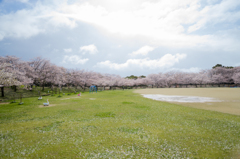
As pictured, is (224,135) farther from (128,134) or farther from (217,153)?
(128,134)

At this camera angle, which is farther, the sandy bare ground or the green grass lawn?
the sandy bare ground

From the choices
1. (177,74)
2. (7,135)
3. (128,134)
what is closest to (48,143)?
(7,135)

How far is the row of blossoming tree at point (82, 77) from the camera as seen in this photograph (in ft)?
150

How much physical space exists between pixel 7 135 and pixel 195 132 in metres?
13.2

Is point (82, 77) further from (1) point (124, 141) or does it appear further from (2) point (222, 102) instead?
(1) point (124, 141)

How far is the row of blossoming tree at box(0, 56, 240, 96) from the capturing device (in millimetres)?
45844

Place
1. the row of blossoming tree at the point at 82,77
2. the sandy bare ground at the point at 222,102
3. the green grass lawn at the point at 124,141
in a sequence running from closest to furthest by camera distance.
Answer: the green grass lawn at the point at 124,141
the sandy bare ground at the point at 222,102
the row of blossoming tree at the point at 82,77

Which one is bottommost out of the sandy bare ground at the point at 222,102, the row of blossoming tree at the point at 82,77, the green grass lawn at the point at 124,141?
the sandy bare ground at the point at 222,102

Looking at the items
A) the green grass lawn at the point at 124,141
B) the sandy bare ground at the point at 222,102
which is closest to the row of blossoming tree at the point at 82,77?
the green grass lawn at the point at 124,141

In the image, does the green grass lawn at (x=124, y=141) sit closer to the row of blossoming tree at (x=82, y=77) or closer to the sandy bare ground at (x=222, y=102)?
the sandy bare ground at (x=222, y=102)

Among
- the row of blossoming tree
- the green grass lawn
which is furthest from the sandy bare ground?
Result: the row of blossoming tree

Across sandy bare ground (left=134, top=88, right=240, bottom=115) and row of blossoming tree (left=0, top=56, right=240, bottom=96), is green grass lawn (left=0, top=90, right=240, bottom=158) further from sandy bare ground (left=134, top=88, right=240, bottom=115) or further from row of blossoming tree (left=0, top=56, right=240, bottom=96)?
row of blossoming tree (left=0, top=56, right=240, bottom=96)

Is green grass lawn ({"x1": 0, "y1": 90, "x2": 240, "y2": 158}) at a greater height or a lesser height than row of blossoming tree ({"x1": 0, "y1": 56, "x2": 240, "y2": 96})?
lesser

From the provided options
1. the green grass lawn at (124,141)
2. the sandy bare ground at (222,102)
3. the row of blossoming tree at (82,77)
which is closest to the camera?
the green grass lawn at (124,141)
